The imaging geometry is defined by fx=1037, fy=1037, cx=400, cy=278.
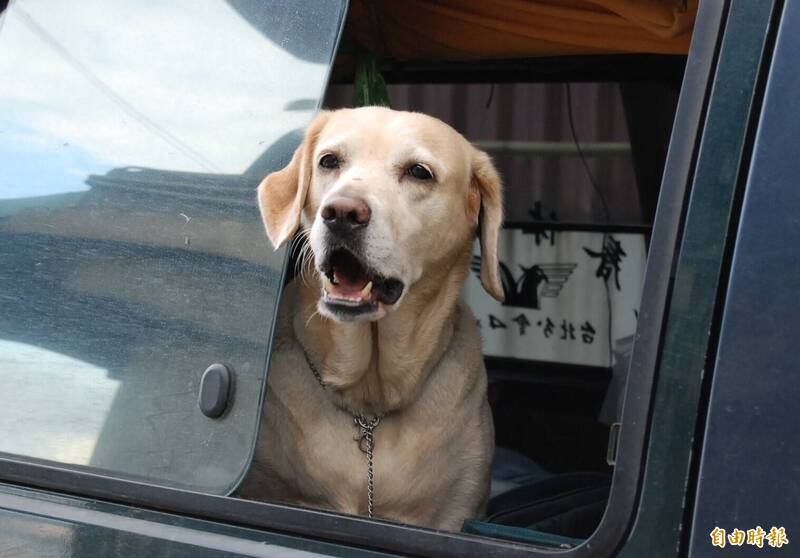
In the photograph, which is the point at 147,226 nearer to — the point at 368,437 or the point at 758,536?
the point at 368,437

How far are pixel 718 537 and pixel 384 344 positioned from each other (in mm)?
1163

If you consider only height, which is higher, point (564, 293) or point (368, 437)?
point (564, 293)

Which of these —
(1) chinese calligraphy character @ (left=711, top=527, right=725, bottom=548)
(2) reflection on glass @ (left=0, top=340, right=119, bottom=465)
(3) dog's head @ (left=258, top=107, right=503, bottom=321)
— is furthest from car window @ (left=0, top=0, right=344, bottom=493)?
(1) chinese calligraphy character @ (left=711, top=527, right=725, bottom=548)

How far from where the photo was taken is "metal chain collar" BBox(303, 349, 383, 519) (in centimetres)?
204

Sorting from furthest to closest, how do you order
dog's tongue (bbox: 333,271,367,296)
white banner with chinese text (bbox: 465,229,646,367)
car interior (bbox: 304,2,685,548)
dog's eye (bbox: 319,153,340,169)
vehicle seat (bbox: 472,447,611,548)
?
1. white banner with chinese text (bbox: 465,229,646,367)
2. car interior (bbox: 304,2,685,548)
3. dog's eye (bbox: 319,153,340,169)
4. dog's tongue (bbox: 333,271,367,296)
5. vehicle seat (bbox: 472,447,611,548)

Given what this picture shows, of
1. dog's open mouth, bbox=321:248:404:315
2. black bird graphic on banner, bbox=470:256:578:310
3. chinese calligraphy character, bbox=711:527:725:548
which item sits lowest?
chinese calligraphy character, bbox=711:527:725:548

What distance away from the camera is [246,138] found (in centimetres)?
164

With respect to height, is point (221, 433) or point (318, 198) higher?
point (318, 198)

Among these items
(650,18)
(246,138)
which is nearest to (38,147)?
(246,138)

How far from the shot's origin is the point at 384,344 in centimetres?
220

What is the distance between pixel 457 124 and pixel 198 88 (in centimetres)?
288

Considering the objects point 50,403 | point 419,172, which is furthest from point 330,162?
point 50,403

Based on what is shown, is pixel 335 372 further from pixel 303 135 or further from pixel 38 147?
pixel 38 147

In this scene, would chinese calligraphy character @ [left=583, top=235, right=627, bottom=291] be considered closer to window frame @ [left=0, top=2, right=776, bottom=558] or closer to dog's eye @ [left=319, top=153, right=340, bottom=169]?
dog's eye @ [left=319, top=153, right=340, bottom=169]
